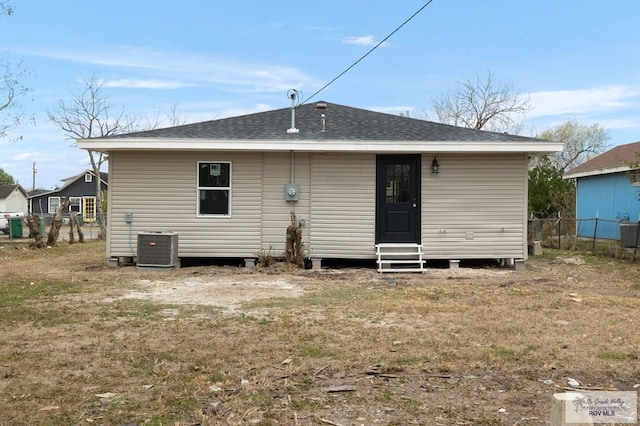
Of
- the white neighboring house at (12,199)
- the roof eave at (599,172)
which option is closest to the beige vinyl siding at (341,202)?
the roof eave at (599,172)

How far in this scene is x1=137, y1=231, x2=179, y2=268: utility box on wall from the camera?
9977mm

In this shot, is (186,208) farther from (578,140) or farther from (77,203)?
(77,203)

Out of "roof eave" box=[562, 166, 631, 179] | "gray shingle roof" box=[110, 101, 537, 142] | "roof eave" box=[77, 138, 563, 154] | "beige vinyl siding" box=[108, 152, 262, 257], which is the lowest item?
"beige vinyl siding" box=[108, 152, 262, 257]

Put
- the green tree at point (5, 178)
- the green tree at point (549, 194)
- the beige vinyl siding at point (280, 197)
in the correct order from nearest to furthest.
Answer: the beige vinyl siding at point (280, 197)
the green tree at point (549, 194)
the green tree at point (5, 178)

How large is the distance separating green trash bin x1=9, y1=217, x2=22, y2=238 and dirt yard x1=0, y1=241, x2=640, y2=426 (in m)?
13.1

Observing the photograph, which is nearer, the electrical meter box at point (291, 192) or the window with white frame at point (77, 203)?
the electrical meter box at point (291, 192)

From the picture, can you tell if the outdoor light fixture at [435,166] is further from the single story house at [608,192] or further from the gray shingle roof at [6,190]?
the gray shingle roof at [6,190]

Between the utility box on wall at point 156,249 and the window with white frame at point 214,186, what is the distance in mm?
962

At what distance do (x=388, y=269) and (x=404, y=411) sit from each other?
6.88 metres

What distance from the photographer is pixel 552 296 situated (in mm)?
7285

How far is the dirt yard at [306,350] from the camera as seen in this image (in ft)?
10.8

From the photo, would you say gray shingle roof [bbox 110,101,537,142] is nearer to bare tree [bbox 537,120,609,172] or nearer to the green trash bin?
Result: the green trash bin

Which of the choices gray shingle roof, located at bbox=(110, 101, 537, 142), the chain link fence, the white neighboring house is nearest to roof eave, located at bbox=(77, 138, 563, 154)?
gray shingle roof, located at bbox=(110, 101, 537, 142)

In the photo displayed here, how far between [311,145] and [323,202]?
48.3 inches
